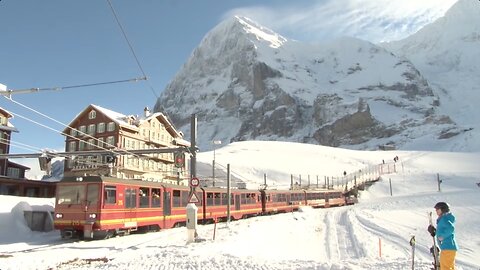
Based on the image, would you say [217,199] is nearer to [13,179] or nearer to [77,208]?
[77,208]

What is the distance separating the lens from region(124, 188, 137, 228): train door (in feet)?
74.1

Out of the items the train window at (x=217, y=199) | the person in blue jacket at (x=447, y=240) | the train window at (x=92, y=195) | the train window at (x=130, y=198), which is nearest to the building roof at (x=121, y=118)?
the train window at (x=217, y=199)

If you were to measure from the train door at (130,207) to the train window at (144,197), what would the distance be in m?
0.53

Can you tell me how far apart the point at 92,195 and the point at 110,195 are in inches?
31.4

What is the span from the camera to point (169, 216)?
2644 cm

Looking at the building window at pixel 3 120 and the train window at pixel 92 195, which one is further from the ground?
the building window at pixel 3 120

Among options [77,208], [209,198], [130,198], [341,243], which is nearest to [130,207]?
[130,198]

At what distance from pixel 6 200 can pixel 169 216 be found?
980 centimetres

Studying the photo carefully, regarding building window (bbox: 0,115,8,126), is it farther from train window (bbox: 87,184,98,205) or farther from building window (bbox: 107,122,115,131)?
train window (bbox: 87,184,98,205)

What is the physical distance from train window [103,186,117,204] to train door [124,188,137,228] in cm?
94

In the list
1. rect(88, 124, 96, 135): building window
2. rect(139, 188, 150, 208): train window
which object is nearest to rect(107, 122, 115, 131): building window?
rect(88, 124, 96, 135): building window

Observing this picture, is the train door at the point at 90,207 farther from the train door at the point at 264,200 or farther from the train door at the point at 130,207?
the train door at the point at 264,200

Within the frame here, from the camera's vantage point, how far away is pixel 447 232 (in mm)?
9484

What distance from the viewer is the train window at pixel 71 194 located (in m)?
21.4
